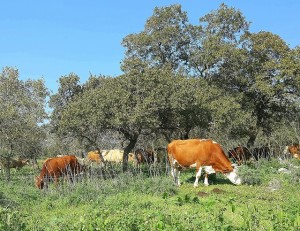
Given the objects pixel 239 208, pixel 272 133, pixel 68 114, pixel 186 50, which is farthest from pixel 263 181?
pixel 272 133

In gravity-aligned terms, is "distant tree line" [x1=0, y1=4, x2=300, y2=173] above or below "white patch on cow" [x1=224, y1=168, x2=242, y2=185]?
above

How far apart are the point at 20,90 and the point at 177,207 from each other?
20.7 m

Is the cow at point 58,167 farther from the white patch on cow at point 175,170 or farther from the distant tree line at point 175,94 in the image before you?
the white patch on cow at point 175,170

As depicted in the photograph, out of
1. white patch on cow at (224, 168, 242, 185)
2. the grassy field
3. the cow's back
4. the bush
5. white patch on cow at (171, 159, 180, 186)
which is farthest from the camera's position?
white patch on cow at (171, 159, 180, 186)

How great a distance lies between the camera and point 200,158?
70.9ft

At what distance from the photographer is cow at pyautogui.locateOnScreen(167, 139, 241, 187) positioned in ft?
69.3

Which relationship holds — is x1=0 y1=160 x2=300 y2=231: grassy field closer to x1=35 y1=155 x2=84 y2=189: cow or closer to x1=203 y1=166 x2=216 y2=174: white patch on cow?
x1=203 y1=166 x2=216 y2=174: white patch on cow

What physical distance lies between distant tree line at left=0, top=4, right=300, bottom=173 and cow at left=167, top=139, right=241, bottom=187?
3506mm

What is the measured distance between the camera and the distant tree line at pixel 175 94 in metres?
26.0

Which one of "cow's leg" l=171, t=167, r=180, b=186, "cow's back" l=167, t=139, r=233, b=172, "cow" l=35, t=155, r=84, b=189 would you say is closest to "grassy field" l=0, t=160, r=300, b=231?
"cow's leg" l=171, t=167, r=180, b=186

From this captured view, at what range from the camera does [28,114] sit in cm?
2945

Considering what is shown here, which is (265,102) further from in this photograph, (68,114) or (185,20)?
(68,114)

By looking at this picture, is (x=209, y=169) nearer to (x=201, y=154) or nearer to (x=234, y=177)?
(x=201, y=154)

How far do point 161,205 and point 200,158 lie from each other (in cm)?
894
